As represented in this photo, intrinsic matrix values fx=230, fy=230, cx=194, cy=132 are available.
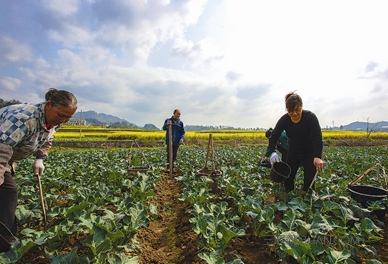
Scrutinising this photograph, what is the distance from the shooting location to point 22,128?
7.23ft

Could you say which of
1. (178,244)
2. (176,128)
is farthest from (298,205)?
(176,128)

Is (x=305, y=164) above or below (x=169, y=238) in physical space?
above

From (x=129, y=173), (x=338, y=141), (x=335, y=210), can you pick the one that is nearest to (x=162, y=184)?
(x=129, y=173)

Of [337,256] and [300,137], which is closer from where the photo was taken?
[337,256]

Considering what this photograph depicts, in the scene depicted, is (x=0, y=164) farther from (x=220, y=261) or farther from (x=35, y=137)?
(x=220, y=261)

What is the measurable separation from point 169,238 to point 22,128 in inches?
103

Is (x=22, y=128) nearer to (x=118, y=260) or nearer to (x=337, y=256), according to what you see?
(x=118, y=260)

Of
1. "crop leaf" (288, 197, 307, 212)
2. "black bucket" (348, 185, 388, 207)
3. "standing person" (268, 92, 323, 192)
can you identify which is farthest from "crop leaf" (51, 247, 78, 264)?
"black bucket" (348, 185, 388, 207)

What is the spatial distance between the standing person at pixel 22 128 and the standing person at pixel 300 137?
3.26m

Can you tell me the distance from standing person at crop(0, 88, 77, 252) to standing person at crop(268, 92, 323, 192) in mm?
3256

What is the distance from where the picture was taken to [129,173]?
280 inches

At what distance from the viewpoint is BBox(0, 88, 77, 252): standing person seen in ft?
6.89

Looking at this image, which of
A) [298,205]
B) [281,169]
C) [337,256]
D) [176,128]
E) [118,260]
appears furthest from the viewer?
[176,128]

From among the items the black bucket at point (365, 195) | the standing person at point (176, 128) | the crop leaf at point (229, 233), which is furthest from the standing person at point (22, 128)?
the standing person at point (176, 128)
